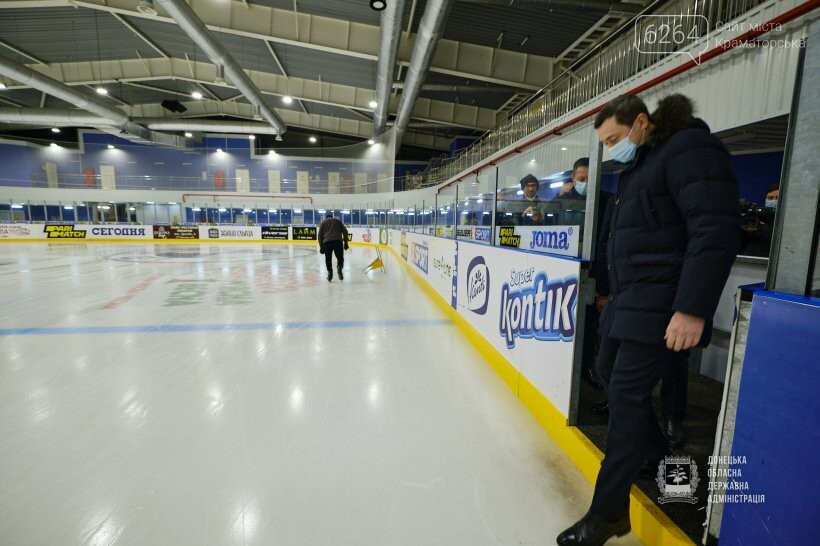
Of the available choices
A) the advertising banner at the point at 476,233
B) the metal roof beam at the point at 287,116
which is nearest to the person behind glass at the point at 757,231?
the advertising banner at the point at 476,233

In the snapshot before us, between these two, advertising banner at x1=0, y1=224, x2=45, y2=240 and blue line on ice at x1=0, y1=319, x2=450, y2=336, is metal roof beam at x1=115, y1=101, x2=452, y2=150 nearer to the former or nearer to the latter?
advertising banner at x1=0, y1=224, x2=45, y2=240

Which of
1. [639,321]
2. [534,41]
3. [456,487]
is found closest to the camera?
[639,321]

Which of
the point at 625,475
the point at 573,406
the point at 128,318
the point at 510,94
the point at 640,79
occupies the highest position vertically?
the point at 510,94

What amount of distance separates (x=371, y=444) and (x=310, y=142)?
3009 cm

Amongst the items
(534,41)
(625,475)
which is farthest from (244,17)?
(625,475)

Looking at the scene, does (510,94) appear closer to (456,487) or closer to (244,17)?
(244,17)

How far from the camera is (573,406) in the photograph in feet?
6.73

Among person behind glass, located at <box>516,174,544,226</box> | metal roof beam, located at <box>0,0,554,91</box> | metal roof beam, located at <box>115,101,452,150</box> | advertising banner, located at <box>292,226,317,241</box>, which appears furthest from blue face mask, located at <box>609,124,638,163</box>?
metal roof beam, located at <box>115,101,452,150</box>

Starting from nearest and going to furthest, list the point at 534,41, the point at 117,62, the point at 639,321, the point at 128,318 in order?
the point at 639,321 < the point at 128,318 < the point at 534,41 < the point at 117,62

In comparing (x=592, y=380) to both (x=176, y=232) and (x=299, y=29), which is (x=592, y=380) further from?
(x=176, y=232)

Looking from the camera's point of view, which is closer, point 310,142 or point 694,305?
point 694,305

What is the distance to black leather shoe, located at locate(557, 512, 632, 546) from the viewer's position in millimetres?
1331

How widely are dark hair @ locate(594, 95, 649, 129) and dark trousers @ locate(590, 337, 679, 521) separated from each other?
802 millimetres

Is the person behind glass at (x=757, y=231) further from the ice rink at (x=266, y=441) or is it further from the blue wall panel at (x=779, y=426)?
the blue wall panel at (x=779, y=426)
